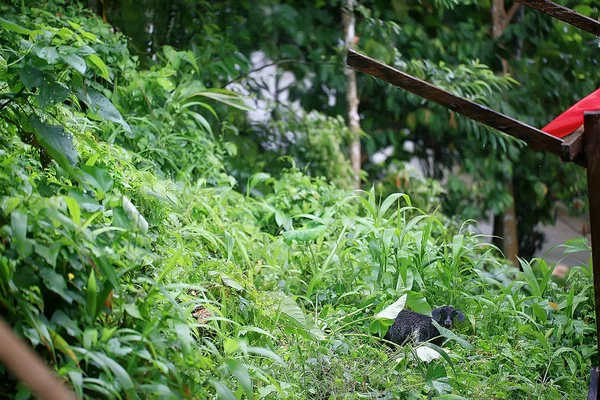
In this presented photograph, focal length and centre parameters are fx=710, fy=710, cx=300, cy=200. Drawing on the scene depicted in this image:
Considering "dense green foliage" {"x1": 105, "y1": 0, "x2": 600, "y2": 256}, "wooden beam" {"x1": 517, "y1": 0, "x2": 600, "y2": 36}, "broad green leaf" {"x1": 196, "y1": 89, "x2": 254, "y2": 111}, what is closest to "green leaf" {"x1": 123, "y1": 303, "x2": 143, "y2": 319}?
"wooden beam" {"x1": 517, "y1": 0, "x2": 600, "y2": 36}

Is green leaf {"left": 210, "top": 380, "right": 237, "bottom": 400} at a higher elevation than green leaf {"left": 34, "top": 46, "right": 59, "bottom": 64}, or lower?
lower

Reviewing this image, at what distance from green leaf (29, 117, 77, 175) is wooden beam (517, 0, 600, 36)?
2.33 meters

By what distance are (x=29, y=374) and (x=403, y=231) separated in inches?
104

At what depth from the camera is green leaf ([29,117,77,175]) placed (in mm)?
2158

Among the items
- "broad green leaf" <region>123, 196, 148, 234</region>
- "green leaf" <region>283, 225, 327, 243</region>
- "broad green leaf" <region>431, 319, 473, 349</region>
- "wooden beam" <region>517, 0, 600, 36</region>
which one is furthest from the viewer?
"green leaf" <region>283, 225, 327, 243</region>

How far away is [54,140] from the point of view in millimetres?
2205

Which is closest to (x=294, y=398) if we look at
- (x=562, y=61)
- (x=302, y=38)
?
(x=302, y=38)

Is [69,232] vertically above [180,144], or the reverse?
[69,232]

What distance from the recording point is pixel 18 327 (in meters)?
1.83

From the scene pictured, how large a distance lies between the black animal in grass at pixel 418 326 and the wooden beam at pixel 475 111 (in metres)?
1.01

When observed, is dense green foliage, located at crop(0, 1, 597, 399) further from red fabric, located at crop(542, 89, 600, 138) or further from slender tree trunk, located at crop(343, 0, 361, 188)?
A: slender tree trunk, located at crop(343, 0, 361, 188)

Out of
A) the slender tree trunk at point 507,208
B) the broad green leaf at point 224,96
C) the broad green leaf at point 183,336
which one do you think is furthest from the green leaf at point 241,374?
the slender tree trunk at point 507,208

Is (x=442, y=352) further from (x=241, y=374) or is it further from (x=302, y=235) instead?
(x=302, y=235)

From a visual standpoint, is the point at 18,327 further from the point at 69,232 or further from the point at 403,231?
the point at 403,231
